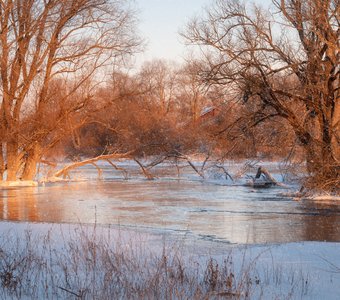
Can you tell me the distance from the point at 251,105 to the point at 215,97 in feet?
5.48

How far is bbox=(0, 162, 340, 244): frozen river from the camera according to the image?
14086 mm

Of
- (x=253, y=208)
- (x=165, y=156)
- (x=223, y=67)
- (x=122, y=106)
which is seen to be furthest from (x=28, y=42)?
(x=253, y=208)

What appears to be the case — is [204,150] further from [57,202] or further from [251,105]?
[57,202]

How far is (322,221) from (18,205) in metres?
10.6

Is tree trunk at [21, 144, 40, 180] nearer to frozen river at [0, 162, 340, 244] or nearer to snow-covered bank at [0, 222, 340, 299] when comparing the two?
frozen river at [0, 162, 340, 244]

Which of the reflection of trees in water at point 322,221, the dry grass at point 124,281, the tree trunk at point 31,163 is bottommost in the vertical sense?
the reflection of trees in water at point 322,221

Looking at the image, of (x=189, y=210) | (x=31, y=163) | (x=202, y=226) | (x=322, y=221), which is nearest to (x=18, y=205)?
(x=189, y=210)

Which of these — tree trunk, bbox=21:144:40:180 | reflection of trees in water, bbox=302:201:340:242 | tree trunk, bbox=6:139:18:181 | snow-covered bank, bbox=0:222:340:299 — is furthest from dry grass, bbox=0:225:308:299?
tree trunk, bbox=21:144:40:180

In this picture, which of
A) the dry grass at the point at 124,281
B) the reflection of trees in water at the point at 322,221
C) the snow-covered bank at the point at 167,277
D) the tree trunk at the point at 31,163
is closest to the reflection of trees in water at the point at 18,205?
the tree trunk at the point at 31,163

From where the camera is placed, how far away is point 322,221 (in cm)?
1606

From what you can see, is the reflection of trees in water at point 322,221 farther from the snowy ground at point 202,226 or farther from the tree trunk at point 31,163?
the tree trunk at point 31,163

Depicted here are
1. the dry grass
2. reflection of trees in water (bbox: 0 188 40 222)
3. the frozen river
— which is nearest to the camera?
the dry grass

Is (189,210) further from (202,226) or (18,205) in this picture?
(18,205)

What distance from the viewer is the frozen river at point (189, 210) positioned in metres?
14.1
